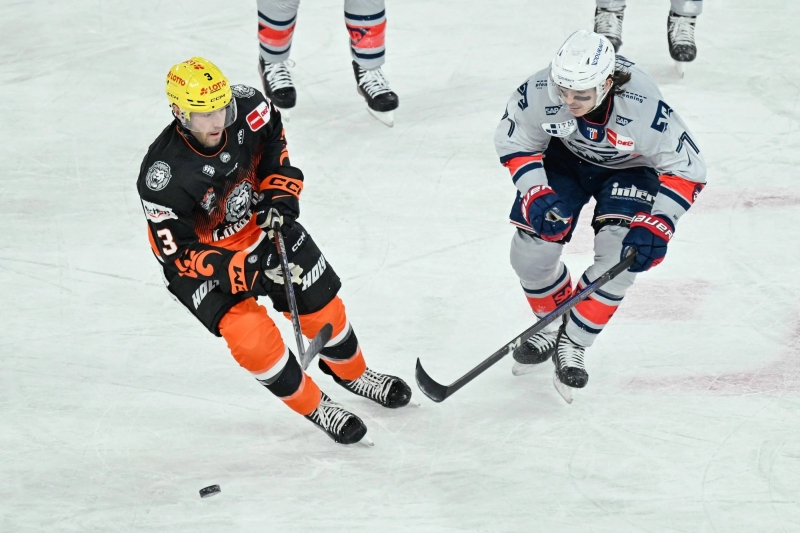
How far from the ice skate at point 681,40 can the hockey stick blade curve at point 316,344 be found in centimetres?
294

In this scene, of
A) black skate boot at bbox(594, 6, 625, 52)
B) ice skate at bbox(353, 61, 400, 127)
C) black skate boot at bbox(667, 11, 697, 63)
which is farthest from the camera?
black skate boot at bbox(594, 6, 625, 52)

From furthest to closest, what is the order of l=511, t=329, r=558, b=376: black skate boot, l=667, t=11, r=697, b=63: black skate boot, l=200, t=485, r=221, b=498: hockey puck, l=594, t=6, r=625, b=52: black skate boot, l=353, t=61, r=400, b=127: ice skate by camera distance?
1. l=594, t=6, r=625, b=52: black skate boot
2. l=667, t=11, r=697, b=63: black skate boot
3. l=353, t=61, r=400, b=127: ice skate
4. l=511, t=329, r=558, b=376: black skate boot
5. l=200, t=485, r=221, b=498: hockey puck

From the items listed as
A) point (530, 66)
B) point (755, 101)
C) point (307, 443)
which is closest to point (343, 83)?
point (530, 66)

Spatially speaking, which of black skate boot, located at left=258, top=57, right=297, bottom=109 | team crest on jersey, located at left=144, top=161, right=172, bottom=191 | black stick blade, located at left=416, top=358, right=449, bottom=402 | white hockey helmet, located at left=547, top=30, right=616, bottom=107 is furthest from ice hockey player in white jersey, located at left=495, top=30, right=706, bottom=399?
black skate boot, located at left=258, top=57, right=297, bottom=109

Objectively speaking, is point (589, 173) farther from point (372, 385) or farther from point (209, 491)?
point (209, 491)

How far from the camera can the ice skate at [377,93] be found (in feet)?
16.0

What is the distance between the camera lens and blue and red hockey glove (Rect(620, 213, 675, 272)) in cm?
290

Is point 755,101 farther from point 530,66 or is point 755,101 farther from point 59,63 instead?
point 59,63

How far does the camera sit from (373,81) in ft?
16.2

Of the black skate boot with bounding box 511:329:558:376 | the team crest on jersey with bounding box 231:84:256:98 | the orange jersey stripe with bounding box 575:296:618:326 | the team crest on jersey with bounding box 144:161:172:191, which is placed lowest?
the black skate boot with bounding box 511:329:558:376

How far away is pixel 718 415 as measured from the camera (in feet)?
10.1

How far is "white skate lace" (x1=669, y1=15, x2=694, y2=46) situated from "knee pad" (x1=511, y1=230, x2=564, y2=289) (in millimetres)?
2388

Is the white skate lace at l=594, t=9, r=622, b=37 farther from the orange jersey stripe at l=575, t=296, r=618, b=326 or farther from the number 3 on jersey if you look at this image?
the number 3 on jersey

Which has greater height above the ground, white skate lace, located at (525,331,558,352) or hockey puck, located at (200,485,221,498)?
hockey puck, located at (200,485,221,498)
